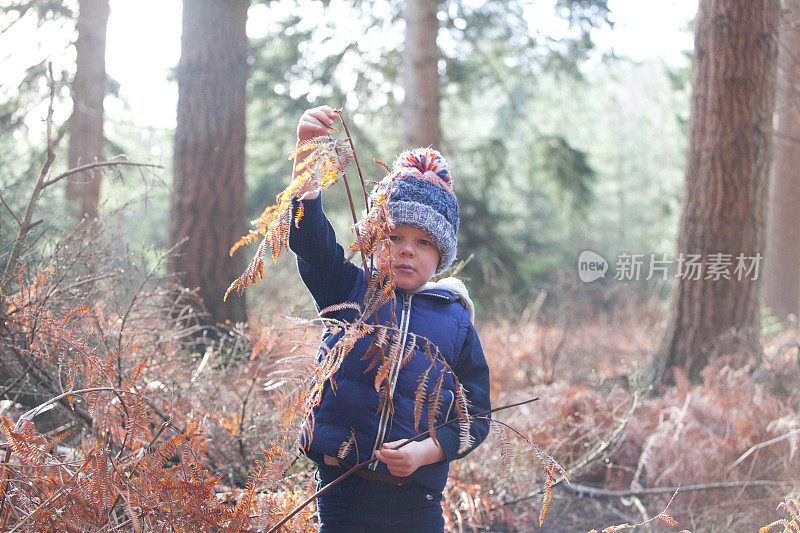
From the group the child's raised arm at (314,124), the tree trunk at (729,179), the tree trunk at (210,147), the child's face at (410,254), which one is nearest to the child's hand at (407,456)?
the child's face at (410,254)

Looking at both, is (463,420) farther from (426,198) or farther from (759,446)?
(759,446)

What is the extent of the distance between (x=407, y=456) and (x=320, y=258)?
0.59m

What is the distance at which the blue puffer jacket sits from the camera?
1922mm

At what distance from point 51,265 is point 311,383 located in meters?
1.41

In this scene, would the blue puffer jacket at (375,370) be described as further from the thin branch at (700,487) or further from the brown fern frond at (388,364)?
the thin branch at (700,487)

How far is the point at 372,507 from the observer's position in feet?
6.49

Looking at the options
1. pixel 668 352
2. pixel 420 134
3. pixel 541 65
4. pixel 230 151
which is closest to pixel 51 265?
pixel 230 151

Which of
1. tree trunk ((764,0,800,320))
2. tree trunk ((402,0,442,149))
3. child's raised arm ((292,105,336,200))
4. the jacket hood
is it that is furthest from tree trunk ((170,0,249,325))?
tree trunk ((764,0,800,320))

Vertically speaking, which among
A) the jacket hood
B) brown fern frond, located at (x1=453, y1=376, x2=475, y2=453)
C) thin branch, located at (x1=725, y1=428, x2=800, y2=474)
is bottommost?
thin branch, located at (x1=725, y1=428, x2=800, y2=474)

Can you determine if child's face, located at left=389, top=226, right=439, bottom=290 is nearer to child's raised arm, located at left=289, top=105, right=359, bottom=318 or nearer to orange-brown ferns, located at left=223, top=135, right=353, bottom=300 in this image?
child's raised arm, located at left=289, top=105, right=359, bottom=318

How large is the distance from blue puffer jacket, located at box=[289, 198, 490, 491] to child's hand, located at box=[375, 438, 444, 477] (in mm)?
50

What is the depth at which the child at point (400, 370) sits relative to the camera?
6.28 ft

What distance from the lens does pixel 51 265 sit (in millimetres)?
2699

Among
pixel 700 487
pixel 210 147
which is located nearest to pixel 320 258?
pixel 700 487
